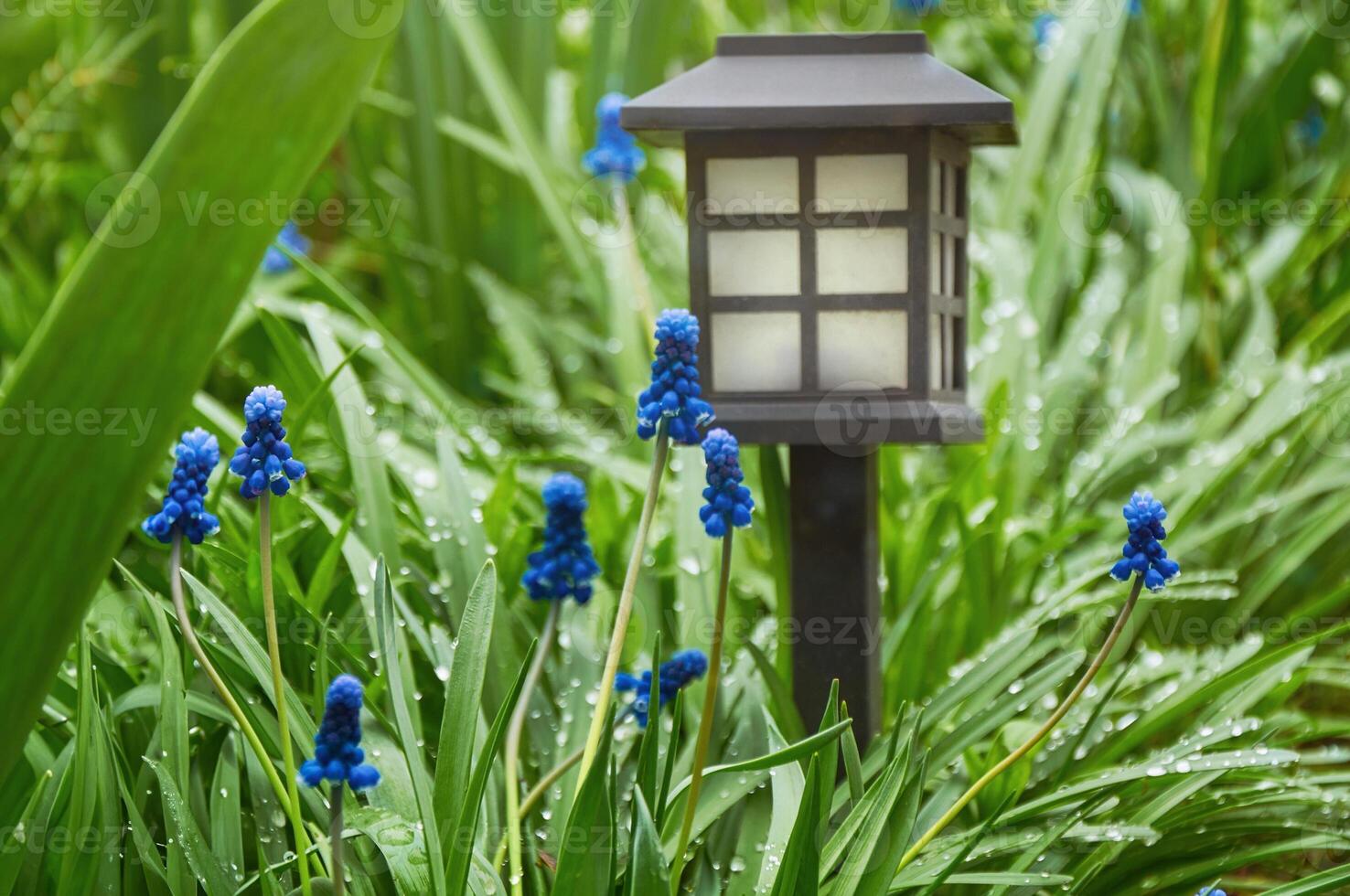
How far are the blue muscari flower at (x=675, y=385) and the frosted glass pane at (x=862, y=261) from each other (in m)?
0.26

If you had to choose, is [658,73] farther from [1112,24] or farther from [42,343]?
[42,343]

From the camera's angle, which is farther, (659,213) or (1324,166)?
(659,213)

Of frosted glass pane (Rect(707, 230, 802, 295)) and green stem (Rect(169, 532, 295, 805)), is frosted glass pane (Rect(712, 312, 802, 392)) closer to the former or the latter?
frosted glass pane (Rect(707, 230, 802, 295))

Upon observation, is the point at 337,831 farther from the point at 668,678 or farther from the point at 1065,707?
the point at 1065,707

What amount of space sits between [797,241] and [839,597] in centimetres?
37

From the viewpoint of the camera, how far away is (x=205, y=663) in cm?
88

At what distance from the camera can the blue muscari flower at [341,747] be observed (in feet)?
2.49

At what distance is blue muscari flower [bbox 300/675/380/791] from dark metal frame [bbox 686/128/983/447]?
548 mm

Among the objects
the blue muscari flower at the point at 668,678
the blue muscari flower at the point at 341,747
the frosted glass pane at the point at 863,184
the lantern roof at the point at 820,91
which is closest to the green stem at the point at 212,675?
the blue muscari flower at the point at 341,747

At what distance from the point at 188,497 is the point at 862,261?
682 millimetres

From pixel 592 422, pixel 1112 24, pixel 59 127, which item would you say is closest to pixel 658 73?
pixel 592 422

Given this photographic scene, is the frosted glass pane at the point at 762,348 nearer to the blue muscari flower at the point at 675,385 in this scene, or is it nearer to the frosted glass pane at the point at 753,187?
the frosted glass pane at the point at 753,187
